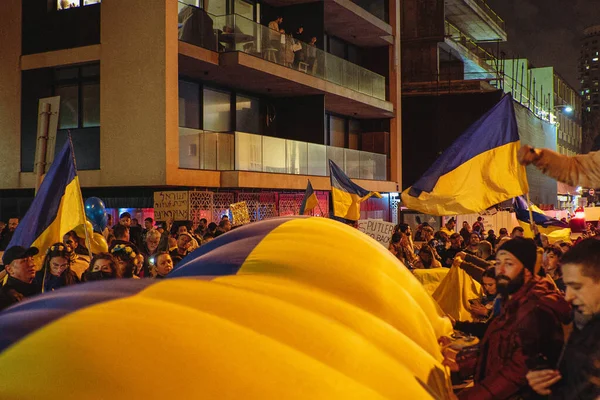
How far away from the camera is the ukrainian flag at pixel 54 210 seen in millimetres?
7504

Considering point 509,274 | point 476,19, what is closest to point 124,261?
point 509,274

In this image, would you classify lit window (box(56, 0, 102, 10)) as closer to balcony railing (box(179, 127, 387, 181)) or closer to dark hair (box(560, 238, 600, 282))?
→ balcony railing (box(179, 127, 387, 181))

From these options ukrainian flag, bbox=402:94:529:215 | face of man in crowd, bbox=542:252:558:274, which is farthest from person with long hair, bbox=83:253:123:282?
face of man in crowd, bbox=542:252:558:274

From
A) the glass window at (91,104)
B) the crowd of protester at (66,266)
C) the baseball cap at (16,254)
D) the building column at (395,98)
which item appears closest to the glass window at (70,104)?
the glass window at (91,104)

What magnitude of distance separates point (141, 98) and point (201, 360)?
58.6 ft

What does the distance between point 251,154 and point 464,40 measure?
31.4 metres

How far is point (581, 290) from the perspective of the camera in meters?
3.09

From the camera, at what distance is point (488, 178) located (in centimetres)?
793

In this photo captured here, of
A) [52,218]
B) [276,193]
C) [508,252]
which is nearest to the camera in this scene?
[508,252]

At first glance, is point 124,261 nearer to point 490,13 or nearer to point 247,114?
point 247,114

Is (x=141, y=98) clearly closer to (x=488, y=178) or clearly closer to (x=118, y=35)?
(x=118, y=35)

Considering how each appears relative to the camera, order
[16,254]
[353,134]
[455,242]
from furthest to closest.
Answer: [353,134] < [455,242] < [16,254]

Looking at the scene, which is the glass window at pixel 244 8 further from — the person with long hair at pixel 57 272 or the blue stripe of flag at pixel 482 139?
the person with long hair at pixel 57 272

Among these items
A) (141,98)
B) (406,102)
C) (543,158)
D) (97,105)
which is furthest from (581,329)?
(406,102)
